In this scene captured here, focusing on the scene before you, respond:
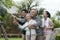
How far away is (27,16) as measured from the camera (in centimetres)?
1027

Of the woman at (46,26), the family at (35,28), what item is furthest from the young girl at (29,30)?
the woman at (46,26)

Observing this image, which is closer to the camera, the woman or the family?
the family

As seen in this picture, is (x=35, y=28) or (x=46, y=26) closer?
(x=35, y=28)

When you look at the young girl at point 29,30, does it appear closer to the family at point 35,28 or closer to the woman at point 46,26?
the family at point 35,28

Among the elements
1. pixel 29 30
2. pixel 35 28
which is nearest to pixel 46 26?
pixel 35 28

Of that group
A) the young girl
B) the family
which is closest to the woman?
the family

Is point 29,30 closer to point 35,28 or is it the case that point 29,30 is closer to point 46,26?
point 35,28

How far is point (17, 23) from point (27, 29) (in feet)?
1.71

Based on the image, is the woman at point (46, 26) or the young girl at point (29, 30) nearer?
the young girl at point (29, 30)

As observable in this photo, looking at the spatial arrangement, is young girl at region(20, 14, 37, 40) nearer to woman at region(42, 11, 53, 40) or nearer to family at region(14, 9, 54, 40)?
family at region(14, 9, 54, 40)

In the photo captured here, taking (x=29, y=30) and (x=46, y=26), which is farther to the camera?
(x=46, y=26)

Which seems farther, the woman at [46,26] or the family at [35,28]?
the woman at [46,26]

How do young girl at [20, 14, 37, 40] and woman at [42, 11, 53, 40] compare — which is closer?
young girl at [20, 14, 37, 40]

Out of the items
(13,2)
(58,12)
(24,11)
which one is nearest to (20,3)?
(13,2)
